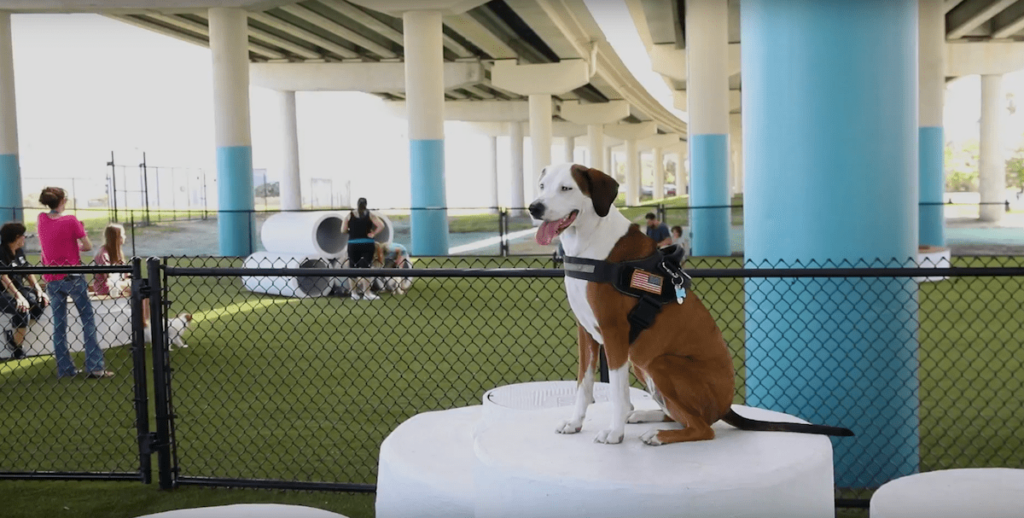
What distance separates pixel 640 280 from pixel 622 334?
0.70 ft

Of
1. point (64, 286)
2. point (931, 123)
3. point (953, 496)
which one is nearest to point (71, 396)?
point (64, 286)

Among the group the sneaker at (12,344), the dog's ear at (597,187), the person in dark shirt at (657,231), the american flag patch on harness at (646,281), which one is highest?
the dog's ear at (597,187)

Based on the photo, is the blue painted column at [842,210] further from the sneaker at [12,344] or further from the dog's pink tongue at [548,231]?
the sneaker at [12,344]

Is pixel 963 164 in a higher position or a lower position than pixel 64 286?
higher

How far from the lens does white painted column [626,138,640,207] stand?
68062 mm

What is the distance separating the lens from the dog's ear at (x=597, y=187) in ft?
11.8

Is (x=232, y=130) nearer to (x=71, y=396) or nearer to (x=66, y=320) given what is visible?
(x=66, y=320)

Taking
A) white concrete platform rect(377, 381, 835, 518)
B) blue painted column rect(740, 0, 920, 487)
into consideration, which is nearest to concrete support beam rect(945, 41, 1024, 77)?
blue painted column rect(740, 0, 920, 487)

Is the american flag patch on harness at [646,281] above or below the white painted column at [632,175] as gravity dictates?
below

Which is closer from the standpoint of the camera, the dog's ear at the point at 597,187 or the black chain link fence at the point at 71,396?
the dog's ear at the point at 597,187

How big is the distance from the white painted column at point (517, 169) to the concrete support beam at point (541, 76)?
9.14 metres

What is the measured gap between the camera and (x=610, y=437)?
12.2 ft

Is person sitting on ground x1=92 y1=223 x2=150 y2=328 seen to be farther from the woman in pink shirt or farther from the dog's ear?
the dog's ear

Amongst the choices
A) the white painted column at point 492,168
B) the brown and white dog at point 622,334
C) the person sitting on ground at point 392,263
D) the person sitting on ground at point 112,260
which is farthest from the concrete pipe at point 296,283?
the white painted column at point 492,168
